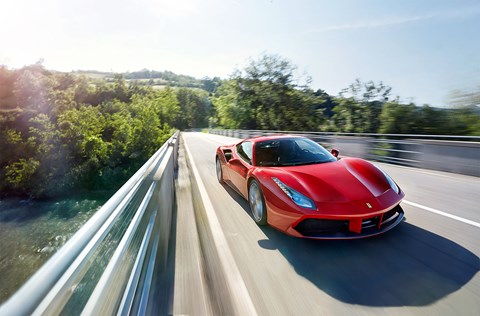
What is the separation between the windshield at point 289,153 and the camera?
4246 mm

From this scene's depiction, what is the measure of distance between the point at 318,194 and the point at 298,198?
231 millimetres

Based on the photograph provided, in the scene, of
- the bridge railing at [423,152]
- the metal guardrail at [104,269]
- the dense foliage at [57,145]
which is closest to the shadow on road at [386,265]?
the metal guardrail at [104,269]

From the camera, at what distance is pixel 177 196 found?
604 centimetres

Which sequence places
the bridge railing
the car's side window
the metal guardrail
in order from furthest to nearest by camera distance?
the bridge railing < the car's side window < the metal guardrail

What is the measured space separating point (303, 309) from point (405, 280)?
1030 mm

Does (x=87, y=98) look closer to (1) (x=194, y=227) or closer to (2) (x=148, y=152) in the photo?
(2) (x=148, y=152)

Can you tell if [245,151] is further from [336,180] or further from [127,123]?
[127,123]

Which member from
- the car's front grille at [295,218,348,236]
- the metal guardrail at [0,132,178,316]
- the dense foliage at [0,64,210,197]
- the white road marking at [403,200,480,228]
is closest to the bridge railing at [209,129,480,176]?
the white road marking at [403,200,480,228]

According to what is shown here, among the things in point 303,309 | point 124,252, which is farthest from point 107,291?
point 303,309

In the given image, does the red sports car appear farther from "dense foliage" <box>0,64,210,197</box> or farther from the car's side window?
"dense foliage" <box>0,64,210,197</box>

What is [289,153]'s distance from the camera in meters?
4.49

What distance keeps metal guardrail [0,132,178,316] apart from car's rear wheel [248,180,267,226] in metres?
1.51

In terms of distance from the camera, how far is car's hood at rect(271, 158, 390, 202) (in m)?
Result: 3.13

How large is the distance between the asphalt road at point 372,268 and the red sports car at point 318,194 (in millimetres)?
239
